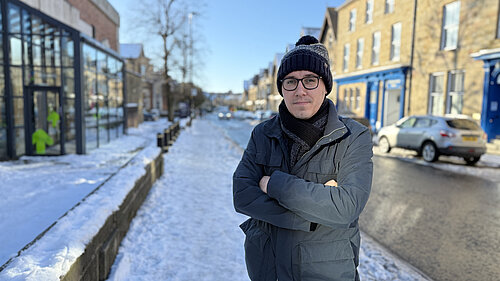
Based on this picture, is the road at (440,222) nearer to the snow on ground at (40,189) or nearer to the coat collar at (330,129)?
the coat collar at (330,129)

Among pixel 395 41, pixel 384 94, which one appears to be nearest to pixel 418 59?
pixel 395 41

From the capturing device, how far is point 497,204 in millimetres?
6047

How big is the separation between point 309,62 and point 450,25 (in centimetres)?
1747

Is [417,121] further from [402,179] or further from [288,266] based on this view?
[288,266]

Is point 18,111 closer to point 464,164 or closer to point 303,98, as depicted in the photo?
point 303,98

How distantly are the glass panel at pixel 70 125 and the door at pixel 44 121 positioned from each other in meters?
0.23

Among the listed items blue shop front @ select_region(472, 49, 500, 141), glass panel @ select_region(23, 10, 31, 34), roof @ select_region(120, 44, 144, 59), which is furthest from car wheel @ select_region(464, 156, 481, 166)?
roof @ select_region(120, 44, 144, 59)

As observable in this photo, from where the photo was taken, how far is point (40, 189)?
6406 millimetres

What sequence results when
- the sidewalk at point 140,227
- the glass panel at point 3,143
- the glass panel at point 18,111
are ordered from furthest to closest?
the glass panel at point 18,111 < the glass panel at point 3,143 < the sidewalk at point 140,227

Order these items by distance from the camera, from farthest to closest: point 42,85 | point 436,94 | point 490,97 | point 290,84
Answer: point 436,94 → point 490,97 → point 42,85 → point 290,84

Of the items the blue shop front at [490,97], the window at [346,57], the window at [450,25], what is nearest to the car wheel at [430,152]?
the blue shop front at [490,97]

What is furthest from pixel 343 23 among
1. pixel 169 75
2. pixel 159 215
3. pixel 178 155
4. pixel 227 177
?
pixel 159 215

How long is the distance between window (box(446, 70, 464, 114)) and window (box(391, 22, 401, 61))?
4.62 meters

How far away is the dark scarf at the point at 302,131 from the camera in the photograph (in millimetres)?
1690
